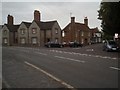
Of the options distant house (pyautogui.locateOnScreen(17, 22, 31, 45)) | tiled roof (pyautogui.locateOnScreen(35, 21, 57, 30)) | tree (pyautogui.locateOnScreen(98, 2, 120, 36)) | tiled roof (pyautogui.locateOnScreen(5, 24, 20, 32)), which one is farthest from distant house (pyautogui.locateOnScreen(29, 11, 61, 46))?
tree (pyautogui.locateOnScreen(98, 2, 120, 36))

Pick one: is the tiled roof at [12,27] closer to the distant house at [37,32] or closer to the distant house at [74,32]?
the distant house at [37,32]

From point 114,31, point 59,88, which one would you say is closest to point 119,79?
point 59,88

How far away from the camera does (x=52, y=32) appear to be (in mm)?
87375

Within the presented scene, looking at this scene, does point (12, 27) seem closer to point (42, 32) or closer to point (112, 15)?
point (42, 32)

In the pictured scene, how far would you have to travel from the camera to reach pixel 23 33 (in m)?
91.1

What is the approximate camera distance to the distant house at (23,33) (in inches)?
3542

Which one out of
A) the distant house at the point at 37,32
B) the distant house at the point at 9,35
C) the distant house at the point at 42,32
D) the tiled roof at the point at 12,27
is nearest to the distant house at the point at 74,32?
the distant house at the point at 37,32

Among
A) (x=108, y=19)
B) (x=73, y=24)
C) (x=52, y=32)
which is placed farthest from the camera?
(x=73, y=24)

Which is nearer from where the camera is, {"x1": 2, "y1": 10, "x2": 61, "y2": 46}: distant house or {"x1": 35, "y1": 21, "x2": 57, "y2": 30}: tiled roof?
{"x1": 2, "y1": 10, "x2": 61, "y2": 46}: distant house

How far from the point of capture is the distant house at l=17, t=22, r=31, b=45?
90.0 metres

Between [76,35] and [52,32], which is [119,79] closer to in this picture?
[52,32]

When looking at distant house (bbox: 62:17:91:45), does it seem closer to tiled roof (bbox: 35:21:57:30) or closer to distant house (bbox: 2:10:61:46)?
distant house (bbox: 2:10:61:46)

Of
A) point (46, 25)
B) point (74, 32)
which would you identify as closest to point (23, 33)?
point (46, 25)

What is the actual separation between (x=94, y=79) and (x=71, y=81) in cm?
109
